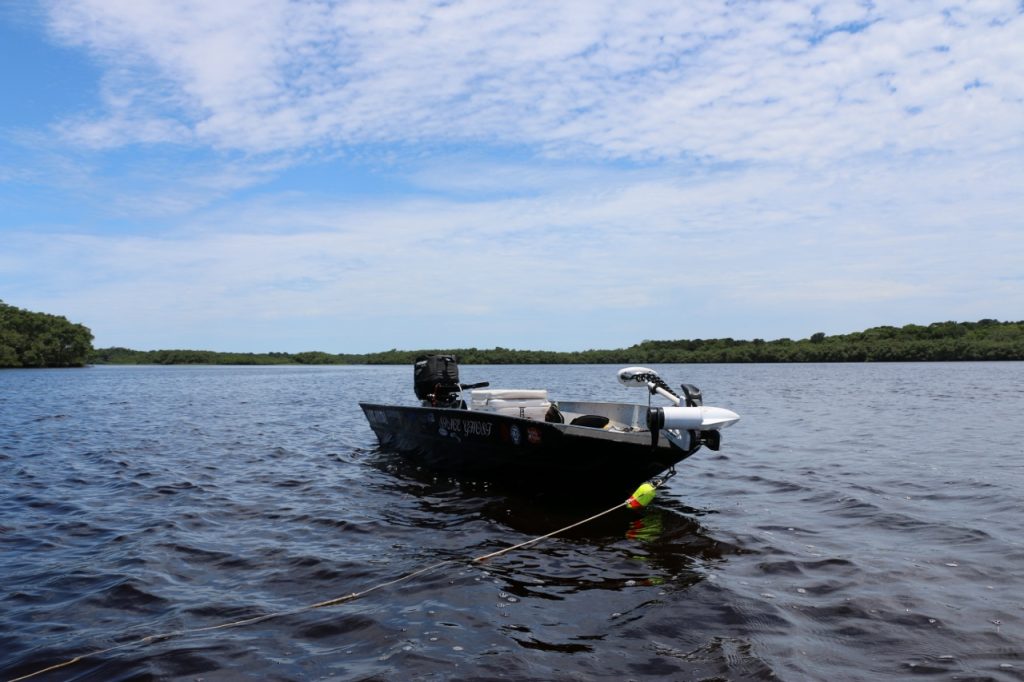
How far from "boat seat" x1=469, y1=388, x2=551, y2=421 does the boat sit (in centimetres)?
2

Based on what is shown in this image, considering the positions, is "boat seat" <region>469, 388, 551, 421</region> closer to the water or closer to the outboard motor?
the outboard motor

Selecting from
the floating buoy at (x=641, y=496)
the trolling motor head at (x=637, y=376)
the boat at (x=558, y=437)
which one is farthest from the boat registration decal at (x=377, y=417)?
the floating buoy at (x=641, y=496)

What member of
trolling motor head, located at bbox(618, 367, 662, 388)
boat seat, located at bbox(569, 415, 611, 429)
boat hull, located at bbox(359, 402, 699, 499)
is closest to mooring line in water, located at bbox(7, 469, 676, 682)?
boat hull, located at bbox(359, 402, 699, 499)

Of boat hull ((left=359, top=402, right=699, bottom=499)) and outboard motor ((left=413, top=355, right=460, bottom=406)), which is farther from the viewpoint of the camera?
outboard motor ((left=413, top=355, right=460, bottom=406))

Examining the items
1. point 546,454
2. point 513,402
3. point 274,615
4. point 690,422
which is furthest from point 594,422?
point 274,615

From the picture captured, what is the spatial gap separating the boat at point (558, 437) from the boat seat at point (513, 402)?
0.02m

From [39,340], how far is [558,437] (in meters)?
125

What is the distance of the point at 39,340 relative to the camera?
106938 millimetres

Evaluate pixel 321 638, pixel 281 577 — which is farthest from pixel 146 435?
pixel 321 638

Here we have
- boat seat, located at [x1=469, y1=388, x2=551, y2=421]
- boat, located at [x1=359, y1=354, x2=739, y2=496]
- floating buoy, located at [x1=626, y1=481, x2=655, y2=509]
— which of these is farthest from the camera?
boat seat, located at [x1=469, y1=388, x2=551, y2=421]

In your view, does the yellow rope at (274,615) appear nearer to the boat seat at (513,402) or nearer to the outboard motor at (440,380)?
the boat seat at (513,402)

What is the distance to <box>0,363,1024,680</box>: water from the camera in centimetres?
477

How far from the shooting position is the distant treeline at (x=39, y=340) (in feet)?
340

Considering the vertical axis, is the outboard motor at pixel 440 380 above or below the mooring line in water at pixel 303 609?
above
